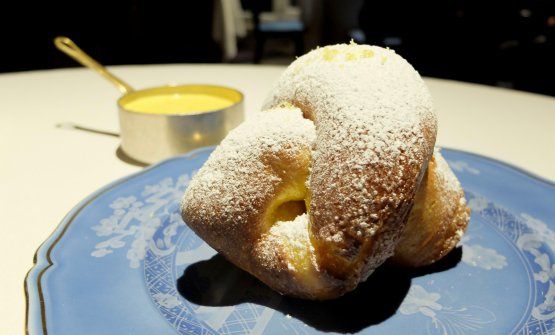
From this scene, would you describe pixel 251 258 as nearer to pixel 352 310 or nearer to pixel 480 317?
pixel 352 310

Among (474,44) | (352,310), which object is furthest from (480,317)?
(474,44)

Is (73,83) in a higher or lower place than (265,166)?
lower

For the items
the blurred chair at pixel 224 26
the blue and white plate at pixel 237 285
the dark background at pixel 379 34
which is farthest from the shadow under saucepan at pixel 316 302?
the blurred chair at pixel 224 26

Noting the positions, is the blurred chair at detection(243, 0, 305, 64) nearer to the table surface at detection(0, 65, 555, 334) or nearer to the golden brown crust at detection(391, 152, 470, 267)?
the table surface at detection(0, 65, 555, 334)

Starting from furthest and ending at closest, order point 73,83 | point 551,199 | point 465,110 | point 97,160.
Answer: point 73,83, point 465,110, point 97,160, point 551,199

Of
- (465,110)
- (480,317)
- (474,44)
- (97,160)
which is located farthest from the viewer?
(474,44)

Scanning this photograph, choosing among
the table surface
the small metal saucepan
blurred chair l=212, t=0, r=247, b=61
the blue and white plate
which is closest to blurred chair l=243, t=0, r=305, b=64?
blurred chair l=212, t=0, r=247, b=61

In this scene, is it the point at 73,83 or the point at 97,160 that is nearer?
the point at 97,160

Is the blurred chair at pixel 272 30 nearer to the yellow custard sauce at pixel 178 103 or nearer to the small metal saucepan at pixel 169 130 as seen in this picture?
the yellow custard sauce at pixel 178 103
